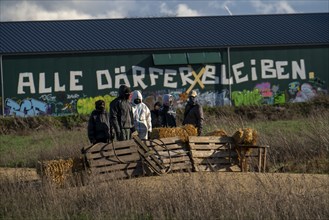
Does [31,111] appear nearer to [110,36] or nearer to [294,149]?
[110,36]

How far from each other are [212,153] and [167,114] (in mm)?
2042

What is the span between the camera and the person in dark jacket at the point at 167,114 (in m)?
18.3

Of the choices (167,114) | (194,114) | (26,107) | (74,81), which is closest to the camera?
(194,114)

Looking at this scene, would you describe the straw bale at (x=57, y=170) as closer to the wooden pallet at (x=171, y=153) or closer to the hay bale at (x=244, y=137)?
the wooden pallet at (x=171, y=153)

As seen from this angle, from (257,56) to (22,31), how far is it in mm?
13941

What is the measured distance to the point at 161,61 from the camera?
46.2 meters

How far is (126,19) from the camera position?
49.5 meters

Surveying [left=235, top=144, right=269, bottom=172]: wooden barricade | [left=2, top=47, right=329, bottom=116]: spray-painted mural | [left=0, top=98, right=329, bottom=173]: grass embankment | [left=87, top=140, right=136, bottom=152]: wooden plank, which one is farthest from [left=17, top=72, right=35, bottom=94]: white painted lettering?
[left=87, top=140, right=136, bottom=152]: wooden plank

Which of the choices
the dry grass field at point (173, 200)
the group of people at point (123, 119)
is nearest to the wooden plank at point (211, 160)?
the group of people at point (123, 119)

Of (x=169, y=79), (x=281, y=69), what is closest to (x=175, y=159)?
(x=169, y=79)

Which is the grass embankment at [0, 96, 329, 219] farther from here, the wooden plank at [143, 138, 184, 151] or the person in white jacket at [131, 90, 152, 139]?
the person in white jacket at [131, 90, 152, 139]

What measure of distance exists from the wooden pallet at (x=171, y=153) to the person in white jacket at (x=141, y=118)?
0.72 metres

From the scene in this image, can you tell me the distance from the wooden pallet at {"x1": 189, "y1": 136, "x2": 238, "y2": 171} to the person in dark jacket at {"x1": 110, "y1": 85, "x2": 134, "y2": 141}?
1.36 meters

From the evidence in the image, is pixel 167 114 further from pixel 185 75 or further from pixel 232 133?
pixel 185 75
